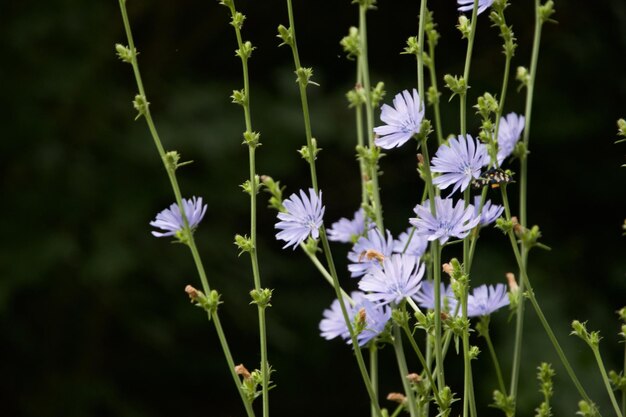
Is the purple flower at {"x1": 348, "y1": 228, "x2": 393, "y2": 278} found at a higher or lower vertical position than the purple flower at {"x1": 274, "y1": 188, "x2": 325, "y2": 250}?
lower

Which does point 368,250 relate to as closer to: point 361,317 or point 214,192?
point 361,317

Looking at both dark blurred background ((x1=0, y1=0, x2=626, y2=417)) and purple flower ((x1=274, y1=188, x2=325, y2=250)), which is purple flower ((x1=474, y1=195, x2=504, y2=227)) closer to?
purple flower ((x1=274, y1=188, x2=325, y2=250))

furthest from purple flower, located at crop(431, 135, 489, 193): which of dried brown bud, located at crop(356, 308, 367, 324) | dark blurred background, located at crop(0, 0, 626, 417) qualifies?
dark blurred background, located at crop(0, 0, 626, 417)

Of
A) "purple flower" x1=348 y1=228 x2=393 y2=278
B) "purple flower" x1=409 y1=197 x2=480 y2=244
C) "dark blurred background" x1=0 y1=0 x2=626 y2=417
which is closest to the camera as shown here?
"purple flower" x1=409 y1=197 x2=480 y2=244

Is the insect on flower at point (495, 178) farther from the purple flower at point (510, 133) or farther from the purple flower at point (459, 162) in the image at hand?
the purple flower at point (510, 133)

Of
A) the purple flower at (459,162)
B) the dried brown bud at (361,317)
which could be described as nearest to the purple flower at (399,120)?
the purple flower at (459,162)

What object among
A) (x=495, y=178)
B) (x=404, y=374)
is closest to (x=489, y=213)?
(x=495, y=178)

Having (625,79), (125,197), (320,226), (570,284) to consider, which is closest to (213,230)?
(125,197)
